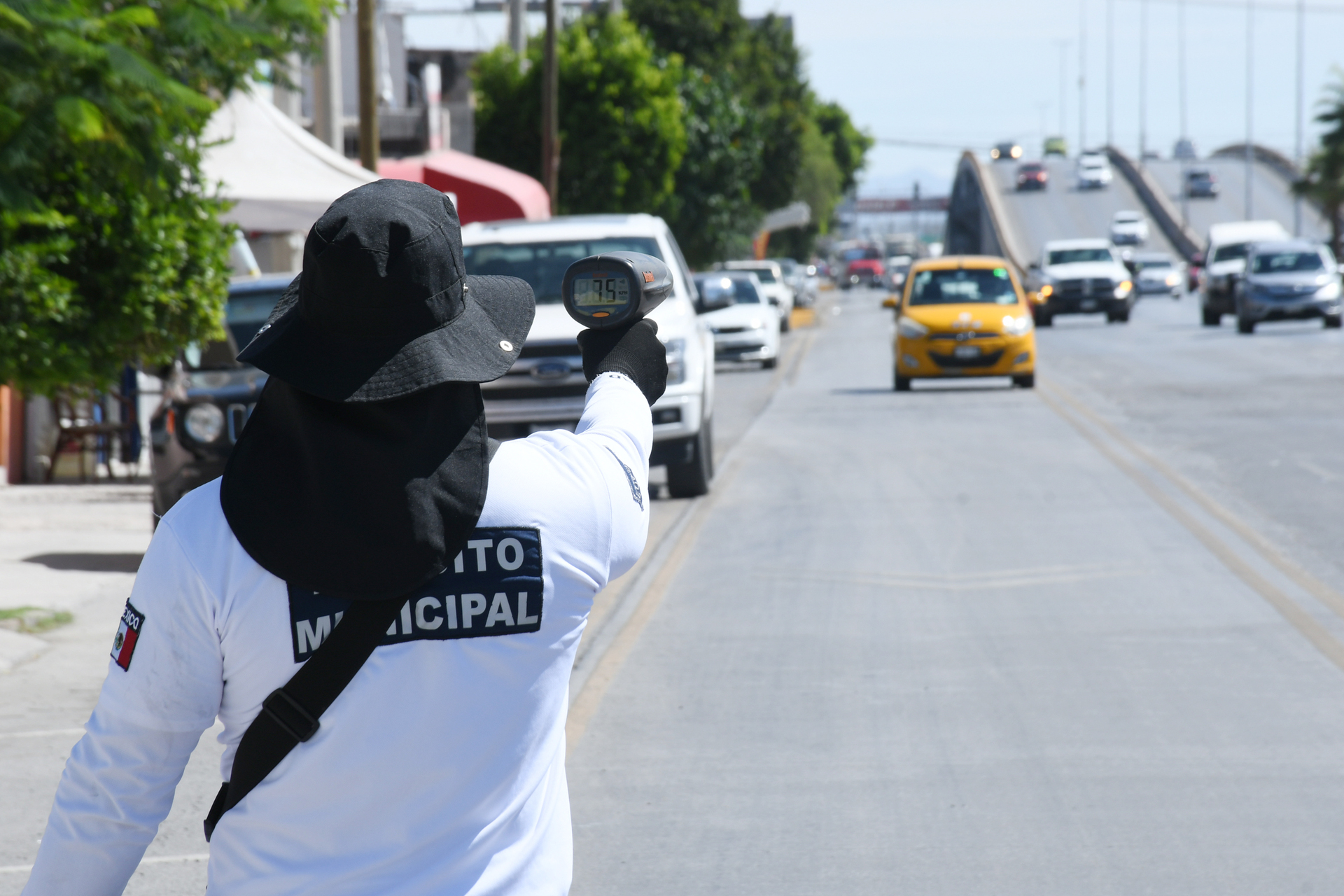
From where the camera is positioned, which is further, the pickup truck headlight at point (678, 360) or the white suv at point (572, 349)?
the pickup truck headlight at point (678, 360)

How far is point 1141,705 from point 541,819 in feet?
15.5

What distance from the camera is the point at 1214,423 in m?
17.2

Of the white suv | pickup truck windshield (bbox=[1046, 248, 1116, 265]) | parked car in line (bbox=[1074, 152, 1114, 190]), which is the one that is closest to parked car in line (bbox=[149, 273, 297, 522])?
the white suv

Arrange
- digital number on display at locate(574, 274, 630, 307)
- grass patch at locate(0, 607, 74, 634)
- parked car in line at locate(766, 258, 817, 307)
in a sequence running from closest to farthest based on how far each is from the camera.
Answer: digital number on display at locate(574, 274, 630, 307)
grass patch at locate(0, 607, 74, 634)
parked car in line at locate(766, 258, 817, 307)

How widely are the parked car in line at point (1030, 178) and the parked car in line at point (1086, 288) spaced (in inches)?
2203

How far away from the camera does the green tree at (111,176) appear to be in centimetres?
750

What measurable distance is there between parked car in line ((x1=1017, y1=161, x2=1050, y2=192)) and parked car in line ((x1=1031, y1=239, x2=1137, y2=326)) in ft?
184

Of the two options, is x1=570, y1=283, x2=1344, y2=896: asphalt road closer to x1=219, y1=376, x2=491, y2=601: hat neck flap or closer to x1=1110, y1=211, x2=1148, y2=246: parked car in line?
x1=219, y1=376, x2=491, y2=601: hat neck flap

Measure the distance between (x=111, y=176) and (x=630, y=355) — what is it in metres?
7.85

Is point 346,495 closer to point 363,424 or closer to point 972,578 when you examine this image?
point 363,424

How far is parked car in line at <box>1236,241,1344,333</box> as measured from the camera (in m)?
33.4

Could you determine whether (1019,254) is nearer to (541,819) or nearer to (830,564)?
(830,564)

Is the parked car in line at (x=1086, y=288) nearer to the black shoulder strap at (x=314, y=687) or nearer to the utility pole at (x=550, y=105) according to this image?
the utility pole at (x=550, y=105)

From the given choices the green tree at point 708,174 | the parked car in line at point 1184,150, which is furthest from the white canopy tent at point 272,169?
the parked car in line at point 1184,150
